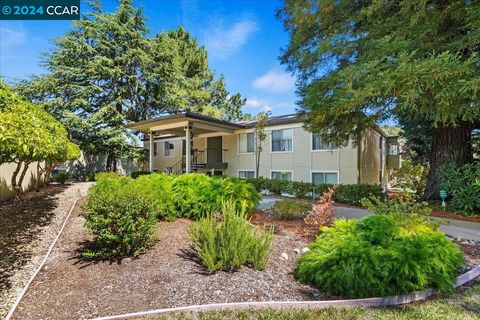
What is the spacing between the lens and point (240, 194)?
7.05 metres

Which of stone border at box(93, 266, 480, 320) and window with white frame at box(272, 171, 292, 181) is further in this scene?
window with white frame at box(272, 171, 292, 181)

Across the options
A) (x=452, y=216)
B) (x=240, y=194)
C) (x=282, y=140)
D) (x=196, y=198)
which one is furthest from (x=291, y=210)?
(x=282, y=140)

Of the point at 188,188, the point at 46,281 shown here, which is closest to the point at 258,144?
the point at 188,188

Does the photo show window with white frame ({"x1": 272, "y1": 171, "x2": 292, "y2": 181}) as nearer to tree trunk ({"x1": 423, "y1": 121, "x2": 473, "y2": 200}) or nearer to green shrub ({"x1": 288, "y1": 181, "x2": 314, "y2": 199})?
green shrub ({"x1": 288, "y1": 181, "x2": 314, "y2": 199})

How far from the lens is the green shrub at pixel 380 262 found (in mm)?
3520

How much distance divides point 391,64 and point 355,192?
5.63 m

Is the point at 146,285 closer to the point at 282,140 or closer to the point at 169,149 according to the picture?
the point at 282,140

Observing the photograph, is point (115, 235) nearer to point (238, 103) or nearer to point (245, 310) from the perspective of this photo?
point (245, 310)

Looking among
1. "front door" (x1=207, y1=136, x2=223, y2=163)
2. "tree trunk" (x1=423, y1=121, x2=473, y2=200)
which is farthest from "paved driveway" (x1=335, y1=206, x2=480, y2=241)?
"front door" (x1=207, y1=136, x2=223, y2=163)

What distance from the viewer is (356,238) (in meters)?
4.02

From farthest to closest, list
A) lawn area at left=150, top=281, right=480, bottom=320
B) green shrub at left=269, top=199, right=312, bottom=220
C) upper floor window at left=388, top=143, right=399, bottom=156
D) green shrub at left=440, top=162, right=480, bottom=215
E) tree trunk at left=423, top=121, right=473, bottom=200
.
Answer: upper floor window at left=388, top=143, right=399, bottom=156
tree trunk at left=423, top=121, right=473, bottom=200
green shrub at left=440, top=162, right=480, bottom=215
green shrub at left=269, top=199, right=312, bottom=220
lawn area at left=150, top=281, right=480, bottom=320

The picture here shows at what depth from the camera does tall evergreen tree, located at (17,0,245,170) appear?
68.0 ft

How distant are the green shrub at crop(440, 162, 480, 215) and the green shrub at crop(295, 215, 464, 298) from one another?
20.3ft

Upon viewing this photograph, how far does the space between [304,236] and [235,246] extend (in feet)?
7.53
